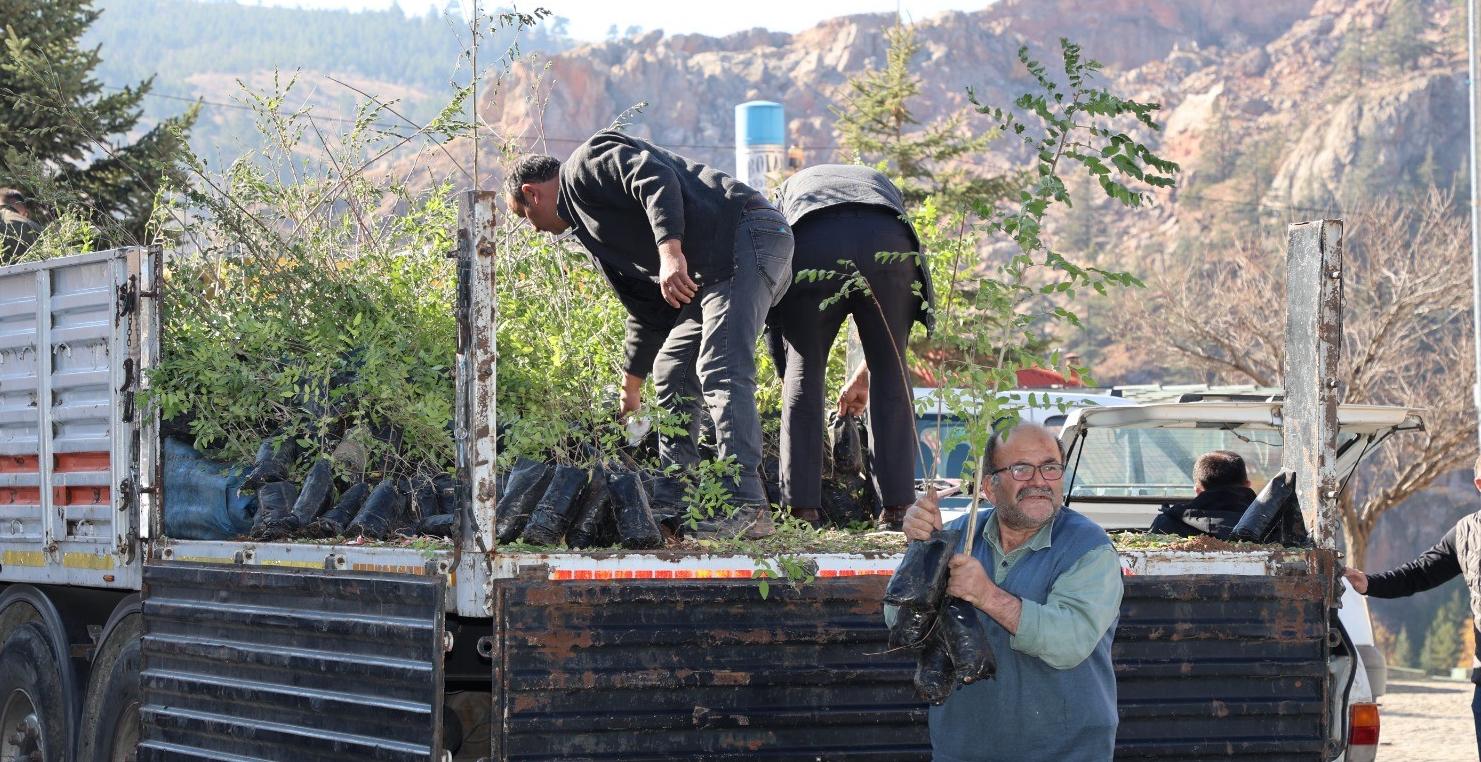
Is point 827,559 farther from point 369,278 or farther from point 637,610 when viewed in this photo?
point 369,278

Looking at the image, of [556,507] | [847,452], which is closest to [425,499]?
[556,507]

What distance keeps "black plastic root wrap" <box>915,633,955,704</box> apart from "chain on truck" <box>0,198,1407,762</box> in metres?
0.67

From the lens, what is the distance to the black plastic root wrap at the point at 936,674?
11.5 feet

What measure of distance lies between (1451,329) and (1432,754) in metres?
34.1

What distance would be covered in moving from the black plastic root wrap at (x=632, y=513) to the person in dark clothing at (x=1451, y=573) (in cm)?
264

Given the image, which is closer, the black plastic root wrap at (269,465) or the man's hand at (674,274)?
the man's hand at (674,274)

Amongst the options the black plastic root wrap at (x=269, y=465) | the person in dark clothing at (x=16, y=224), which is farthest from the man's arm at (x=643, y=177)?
the person in dark clothing at (x=16, y=224)

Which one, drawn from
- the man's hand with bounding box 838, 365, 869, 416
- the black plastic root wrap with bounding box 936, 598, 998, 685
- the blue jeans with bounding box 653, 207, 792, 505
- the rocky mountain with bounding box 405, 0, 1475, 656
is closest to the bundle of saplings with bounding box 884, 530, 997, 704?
the black plastic root wrap with bounding box 936, 598, 998, 685

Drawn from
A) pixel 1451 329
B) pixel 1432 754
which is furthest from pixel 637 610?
pixel 1451 329

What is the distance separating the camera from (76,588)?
19.8 feet

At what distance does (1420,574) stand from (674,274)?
3.04m

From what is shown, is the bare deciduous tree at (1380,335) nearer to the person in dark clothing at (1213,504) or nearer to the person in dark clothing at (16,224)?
the person in dark clothing at (1213,504)

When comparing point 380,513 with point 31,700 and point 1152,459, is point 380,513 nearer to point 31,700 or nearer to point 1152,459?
point 31,700

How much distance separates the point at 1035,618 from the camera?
342cm
